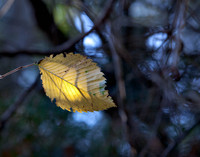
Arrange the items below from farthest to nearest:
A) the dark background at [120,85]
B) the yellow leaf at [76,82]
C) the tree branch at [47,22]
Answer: the tree branch at [47,22] → the dark background at [120,85] → the yellow leaf at [76,82]

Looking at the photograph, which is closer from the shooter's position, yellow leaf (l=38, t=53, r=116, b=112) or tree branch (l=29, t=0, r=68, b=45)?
yellow leaf (l=38, t=53, r=116, b=112)

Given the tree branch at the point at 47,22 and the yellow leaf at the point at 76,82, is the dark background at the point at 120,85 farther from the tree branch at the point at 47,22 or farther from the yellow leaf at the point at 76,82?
the yellow leaf at the point at 76,82

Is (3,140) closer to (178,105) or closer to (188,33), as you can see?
(178,105)

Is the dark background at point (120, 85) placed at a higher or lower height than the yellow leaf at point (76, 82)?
lower

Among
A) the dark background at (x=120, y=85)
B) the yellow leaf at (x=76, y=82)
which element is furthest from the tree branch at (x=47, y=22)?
the yellow leaf at (x=76, y=82)

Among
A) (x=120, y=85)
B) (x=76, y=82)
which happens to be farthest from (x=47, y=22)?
(x=76, y=82)

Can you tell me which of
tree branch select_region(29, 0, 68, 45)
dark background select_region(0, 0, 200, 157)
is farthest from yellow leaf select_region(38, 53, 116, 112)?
tree branch select_region(29, 0, 68, 45)

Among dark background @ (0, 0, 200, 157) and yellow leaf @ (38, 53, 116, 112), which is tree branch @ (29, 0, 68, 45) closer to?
dark background @ (0, 0, 200, 157)

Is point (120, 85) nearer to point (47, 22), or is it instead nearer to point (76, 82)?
point (76, 82)
